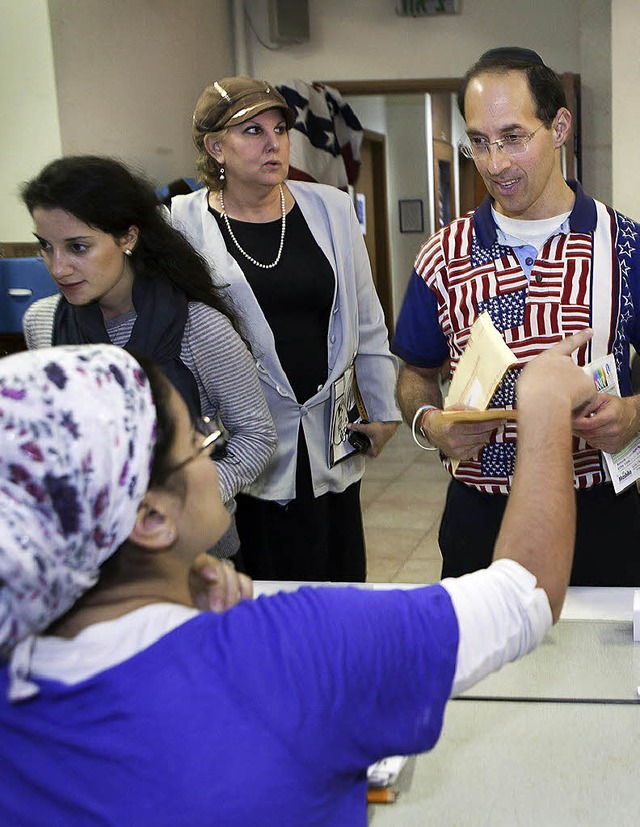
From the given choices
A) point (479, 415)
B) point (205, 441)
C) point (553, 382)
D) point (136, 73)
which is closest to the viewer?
point (205, 441)

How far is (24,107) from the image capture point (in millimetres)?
3994

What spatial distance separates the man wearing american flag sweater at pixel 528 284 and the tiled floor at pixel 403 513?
2.17 m

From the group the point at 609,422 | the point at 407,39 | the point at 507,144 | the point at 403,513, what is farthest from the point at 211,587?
the point at 407,39

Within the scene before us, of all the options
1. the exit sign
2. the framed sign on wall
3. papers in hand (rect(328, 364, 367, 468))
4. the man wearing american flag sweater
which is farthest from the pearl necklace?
the framed sign on wall

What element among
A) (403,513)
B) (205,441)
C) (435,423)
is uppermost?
(205,441)

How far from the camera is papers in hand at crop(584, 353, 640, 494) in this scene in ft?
5.82

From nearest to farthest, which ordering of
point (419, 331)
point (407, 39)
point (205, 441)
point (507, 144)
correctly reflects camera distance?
1. point (205, 441)
2. point (507, 144)
3. point (419, 331)
4. point (407, 39)

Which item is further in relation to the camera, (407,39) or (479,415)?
(407,39)

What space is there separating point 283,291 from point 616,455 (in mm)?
1052

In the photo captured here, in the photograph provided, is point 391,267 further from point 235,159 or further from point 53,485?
point 53,485

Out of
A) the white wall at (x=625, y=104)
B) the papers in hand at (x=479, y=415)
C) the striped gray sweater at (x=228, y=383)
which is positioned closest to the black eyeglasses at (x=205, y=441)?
the papers in hand at (x=479, y=415)

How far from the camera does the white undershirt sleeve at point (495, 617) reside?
927mm

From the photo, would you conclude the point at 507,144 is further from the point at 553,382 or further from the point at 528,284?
the point at 553,382

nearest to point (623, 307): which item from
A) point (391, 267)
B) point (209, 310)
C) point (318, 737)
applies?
point (209, 310)
